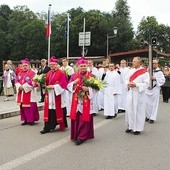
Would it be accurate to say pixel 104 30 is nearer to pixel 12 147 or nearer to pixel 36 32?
pixel 36 32

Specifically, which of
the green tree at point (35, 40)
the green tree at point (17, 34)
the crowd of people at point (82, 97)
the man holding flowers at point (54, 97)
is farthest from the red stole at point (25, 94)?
the green tree at point (17, 34)

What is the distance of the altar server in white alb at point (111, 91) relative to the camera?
38.3ft

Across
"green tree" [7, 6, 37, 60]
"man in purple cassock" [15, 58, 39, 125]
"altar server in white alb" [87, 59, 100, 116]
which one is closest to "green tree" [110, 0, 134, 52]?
"green tree" [7, 6, 37, 60]

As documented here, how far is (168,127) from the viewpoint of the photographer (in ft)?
32.6

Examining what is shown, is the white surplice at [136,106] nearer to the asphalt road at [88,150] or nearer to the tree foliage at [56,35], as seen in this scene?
the asphalt road at [88,150]

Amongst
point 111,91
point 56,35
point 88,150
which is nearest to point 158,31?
point 56,35

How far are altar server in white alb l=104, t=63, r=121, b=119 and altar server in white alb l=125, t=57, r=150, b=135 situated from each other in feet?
8.60

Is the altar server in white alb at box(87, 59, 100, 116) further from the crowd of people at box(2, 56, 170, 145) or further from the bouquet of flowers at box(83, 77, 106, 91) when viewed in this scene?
the bouquet of flowers at box(83, 77, 106, 91)

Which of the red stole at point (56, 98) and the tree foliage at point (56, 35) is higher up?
the tree foliage at point (56, 35)

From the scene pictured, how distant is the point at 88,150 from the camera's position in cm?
716

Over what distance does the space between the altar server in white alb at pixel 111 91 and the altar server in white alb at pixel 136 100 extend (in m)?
2.62

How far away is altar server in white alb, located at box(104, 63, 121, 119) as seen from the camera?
11672 mm

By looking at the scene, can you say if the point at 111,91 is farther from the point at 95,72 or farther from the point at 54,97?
the point at 54,97

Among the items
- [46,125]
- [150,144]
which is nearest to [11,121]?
[46,125]
